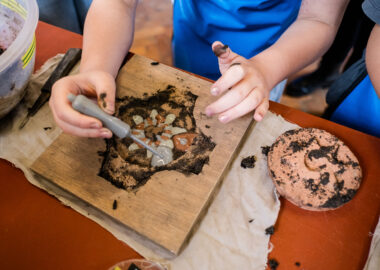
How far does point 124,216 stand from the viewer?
2.03ft

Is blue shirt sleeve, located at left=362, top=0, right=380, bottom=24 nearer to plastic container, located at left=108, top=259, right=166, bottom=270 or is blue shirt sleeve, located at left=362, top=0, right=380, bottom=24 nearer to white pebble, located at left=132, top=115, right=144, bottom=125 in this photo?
white pebble, located at left=132, top=115, right=144, bottom=125

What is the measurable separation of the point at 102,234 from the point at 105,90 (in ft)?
1.19

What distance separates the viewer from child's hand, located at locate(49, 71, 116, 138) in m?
0.60

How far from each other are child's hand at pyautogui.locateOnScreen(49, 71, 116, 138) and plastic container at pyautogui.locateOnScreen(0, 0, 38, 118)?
127 millimetres

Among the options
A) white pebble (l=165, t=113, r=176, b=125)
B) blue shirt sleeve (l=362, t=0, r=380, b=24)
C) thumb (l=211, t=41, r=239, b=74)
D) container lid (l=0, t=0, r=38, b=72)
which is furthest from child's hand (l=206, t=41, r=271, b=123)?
container lid (l=0, t=0, r=38, b=72)

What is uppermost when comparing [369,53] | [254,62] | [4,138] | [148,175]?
[369,53]

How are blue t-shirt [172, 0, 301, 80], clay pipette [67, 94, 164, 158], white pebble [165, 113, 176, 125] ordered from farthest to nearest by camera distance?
blue t-shirt [172, 0, 301, 80] → white pebble [165, 113, 176, 125] → clay pipette [67, 94, 164, 158]

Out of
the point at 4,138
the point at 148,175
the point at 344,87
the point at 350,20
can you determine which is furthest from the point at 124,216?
the point at 350,20

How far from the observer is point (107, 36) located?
0.84 meters

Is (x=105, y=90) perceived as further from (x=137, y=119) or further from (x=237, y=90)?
(x=237, y=90)

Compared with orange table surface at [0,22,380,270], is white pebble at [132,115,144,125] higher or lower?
higher

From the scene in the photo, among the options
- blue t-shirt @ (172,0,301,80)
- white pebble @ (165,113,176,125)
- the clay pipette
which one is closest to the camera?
the clay pipette

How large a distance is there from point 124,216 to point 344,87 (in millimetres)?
868

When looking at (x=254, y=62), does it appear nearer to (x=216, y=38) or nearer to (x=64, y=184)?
(x=216, y=38)
